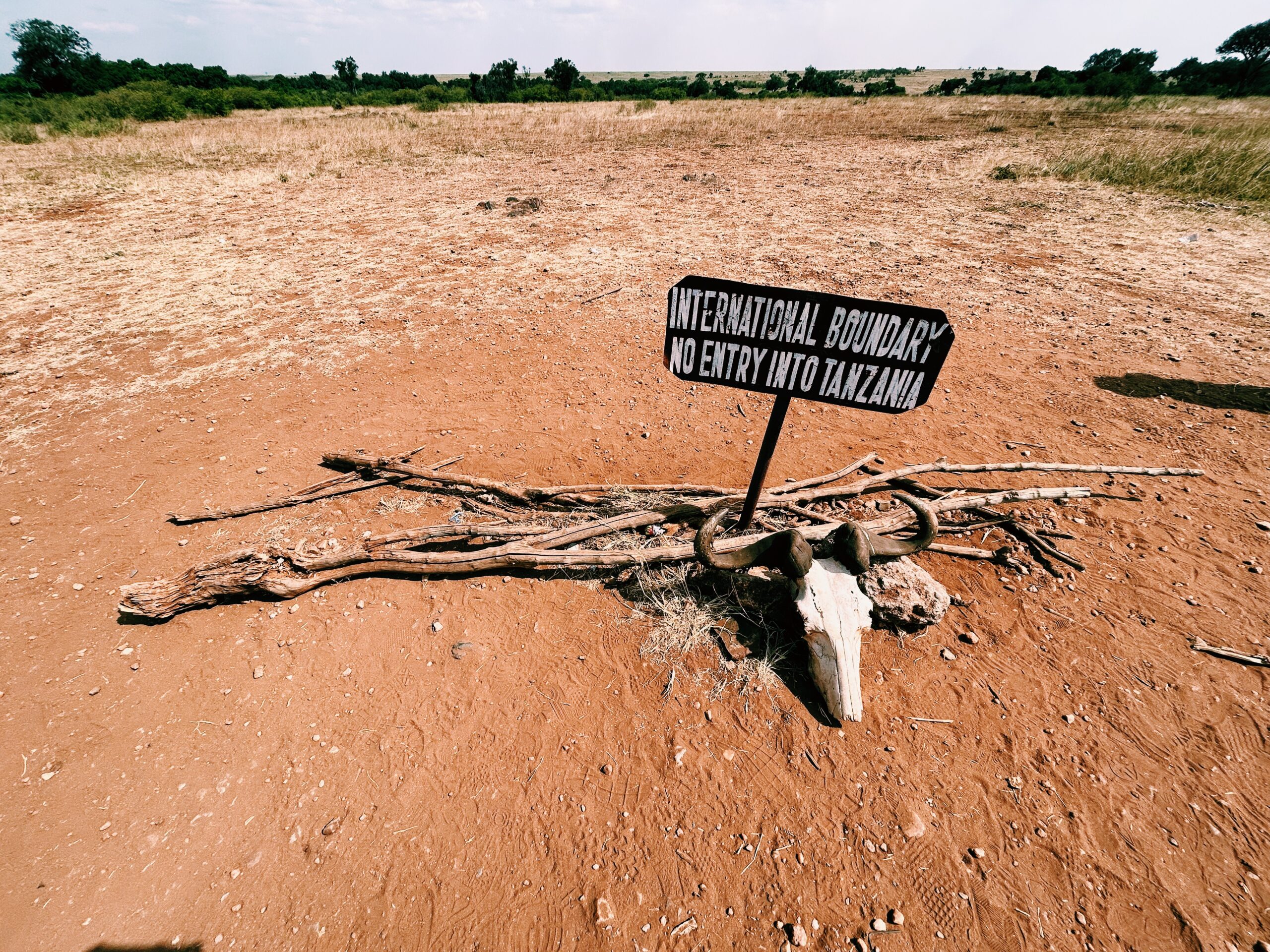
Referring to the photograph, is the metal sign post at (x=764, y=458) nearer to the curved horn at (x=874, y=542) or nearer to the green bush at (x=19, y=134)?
the curved horn at (x=874, y=542)

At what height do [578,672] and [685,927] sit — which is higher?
[685,927]

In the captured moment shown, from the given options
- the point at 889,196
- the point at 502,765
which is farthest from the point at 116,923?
the point at 889,196

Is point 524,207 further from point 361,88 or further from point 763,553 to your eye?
point 361,88

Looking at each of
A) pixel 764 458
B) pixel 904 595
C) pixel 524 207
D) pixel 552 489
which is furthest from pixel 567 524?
pixel 524 207

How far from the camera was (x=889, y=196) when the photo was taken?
13570mm

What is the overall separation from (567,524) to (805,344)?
2.46m

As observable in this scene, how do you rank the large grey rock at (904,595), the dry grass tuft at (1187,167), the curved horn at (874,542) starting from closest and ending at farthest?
the curved horn at (874,542), the large grey rock at (904,595), the dry grass tuft at (1187,167)

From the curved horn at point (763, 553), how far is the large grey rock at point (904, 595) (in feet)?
2.11

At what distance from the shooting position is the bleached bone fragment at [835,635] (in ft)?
10.2

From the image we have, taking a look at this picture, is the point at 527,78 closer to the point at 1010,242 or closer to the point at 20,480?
the point at 1010,242

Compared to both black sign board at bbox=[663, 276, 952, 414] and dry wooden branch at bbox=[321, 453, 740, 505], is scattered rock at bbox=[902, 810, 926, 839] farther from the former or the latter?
dry wooden branch at bbox=[321, 453, 740, 505]

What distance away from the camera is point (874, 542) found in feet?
11.1

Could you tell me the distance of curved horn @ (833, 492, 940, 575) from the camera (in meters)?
3.23

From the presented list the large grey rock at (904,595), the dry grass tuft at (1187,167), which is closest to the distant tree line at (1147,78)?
the dry grass tuft at (1187,167)
